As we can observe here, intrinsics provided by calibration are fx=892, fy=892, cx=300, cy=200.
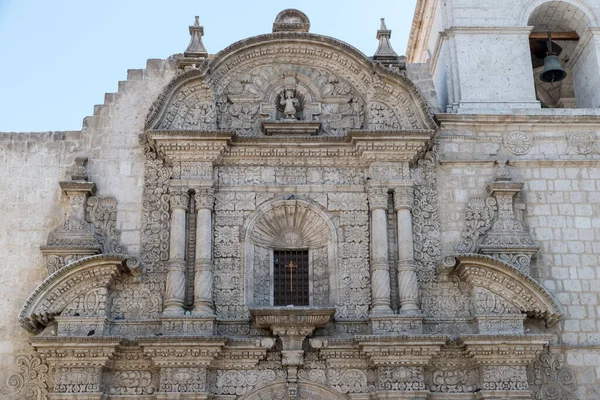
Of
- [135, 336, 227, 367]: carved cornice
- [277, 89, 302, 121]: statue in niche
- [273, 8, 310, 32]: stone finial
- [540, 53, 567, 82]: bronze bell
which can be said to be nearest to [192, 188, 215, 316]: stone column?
[135, 336, 227, 367]: carved cornice

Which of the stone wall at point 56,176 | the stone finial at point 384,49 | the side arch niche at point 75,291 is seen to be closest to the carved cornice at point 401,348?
the side arch niche at point 75,291

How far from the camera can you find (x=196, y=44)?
→ 1331 centimetres

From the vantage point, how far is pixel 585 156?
12852 mm

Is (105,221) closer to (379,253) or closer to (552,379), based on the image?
(379,253)

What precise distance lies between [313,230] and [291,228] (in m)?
0.33

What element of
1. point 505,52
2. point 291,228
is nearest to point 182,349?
point 291,228

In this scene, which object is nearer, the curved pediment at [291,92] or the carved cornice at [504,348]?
the carved cornice at [504,348]

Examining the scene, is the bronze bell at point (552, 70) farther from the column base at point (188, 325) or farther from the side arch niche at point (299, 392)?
the column base at point (188, 325)

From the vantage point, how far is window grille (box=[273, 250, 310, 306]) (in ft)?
40.2

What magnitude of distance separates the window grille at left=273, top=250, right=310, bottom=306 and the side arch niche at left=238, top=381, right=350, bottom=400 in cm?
121

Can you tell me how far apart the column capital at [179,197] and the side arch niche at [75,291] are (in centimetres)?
99

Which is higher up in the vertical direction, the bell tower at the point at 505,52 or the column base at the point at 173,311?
the bell tower at the point at 505,52

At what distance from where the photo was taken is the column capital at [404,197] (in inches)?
484

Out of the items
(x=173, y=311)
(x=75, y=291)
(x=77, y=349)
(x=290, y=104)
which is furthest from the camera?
(x=290, y=104)
